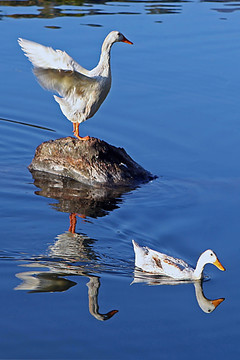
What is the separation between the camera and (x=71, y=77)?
11.9 m

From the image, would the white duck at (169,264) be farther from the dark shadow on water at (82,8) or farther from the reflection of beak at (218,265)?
the dark shadow on water at (82,8)

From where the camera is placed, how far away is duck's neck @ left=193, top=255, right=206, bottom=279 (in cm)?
927

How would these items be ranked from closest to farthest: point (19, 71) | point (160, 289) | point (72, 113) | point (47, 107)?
point (160, 289) < point (72, 113) < point (47, 107) < point (19, 71)

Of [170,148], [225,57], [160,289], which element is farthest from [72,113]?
[225,57]

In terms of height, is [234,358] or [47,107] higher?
[47,107]

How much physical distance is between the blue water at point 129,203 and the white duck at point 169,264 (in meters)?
0.21

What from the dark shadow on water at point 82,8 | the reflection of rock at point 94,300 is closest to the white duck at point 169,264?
the reflection of rock at point 94,300

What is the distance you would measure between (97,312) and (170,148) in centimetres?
629

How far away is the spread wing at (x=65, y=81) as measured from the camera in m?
11.8

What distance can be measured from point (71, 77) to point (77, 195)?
6.60ft

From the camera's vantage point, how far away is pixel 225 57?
61.9 ft

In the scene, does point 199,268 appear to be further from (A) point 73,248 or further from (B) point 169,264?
(A) point 73,248

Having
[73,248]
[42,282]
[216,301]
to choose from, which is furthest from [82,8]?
[216,301]

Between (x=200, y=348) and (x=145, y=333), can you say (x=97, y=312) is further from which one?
(x=200, y=348)
